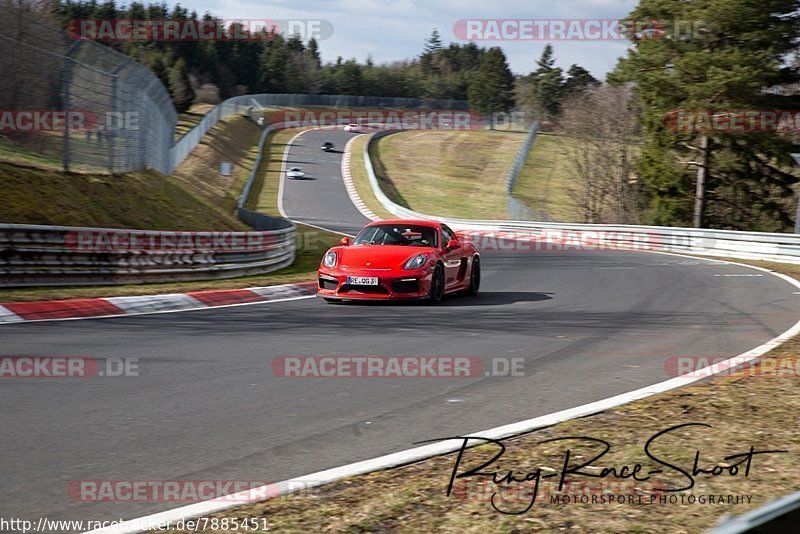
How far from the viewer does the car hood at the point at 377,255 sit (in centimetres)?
1272

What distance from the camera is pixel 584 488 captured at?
4281 millimetres

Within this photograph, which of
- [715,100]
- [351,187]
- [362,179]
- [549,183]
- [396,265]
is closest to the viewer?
[396,265]

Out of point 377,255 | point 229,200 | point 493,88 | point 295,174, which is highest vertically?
point 493,88

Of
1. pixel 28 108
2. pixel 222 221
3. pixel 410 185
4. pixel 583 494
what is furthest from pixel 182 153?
pixel 583 494

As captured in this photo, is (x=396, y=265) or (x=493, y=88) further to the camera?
(x=493, y=88)

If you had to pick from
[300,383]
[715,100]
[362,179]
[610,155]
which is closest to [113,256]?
[300,383]

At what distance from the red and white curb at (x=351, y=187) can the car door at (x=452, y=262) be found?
32836mm

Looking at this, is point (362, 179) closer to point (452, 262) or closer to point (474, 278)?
point (474, 278)

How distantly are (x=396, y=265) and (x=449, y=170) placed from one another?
65279 millimetres

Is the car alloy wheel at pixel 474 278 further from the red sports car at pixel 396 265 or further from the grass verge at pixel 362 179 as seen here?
the grass verge at pixel 362 179

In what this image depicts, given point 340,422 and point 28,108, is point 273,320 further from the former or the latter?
point 28,108

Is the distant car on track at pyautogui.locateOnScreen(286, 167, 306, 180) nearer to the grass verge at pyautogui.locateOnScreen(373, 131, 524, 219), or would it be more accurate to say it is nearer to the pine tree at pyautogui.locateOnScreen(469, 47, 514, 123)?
the grass verge at pyautogui.locateOnScreen(373, 131, 524, 219)

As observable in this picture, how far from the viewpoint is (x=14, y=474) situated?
173 inches

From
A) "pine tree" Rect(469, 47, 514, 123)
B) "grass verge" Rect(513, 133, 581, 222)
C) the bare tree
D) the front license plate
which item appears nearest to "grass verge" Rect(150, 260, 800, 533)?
the front license plate
